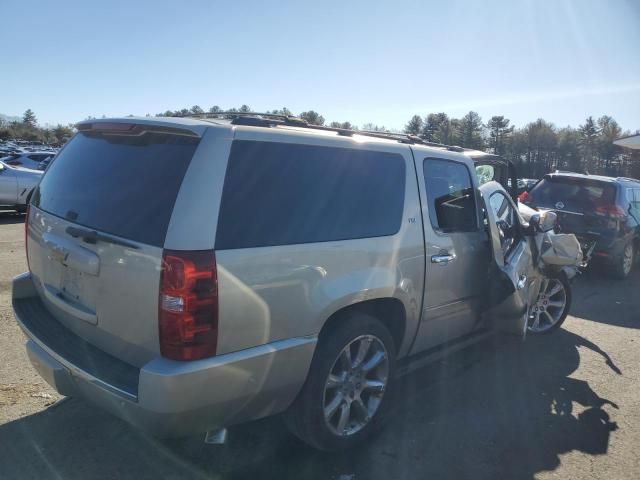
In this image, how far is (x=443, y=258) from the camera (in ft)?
12.4

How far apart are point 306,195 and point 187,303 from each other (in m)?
0.95

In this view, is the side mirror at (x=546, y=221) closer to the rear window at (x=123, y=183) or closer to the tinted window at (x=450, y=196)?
the tinted window at (x=450, y=196)

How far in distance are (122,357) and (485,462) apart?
2.32m

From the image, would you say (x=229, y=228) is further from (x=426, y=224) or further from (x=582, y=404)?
(x=582, y=404)

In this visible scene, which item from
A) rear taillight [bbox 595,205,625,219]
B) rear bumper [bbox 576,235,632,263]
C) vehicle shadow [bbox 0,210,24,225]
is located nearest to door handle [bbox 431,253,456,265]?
rear bumper [bbox 576,235,632,263]

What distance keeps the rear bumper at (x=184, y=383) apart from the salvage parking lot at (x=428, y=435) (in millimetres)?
523

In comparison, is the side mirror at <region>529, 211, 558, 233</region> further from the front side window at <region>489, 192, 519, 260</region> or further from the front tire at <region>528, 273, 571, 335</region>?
the front tire at <region>528, 273, 571, 335</region>

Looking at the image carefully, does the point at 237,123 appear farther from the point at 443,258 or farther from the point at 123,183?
the point at 443,258

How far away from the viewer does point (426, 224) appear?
3.67 meters

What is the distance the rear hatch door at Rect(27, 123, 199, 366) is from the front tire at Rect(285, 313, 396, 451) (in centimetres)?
97

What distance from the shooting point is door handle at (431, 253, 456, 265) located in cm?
369

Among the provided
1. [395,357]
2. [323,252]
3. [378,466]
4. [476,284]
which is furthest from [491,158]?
[378,466]

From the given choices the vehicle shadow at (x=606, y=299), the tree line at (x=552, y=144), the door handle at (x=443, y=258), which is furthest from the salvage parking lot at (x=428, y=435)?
the tree line at (x=552, y=144)

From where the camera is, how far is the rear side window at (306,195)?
2572 mm
